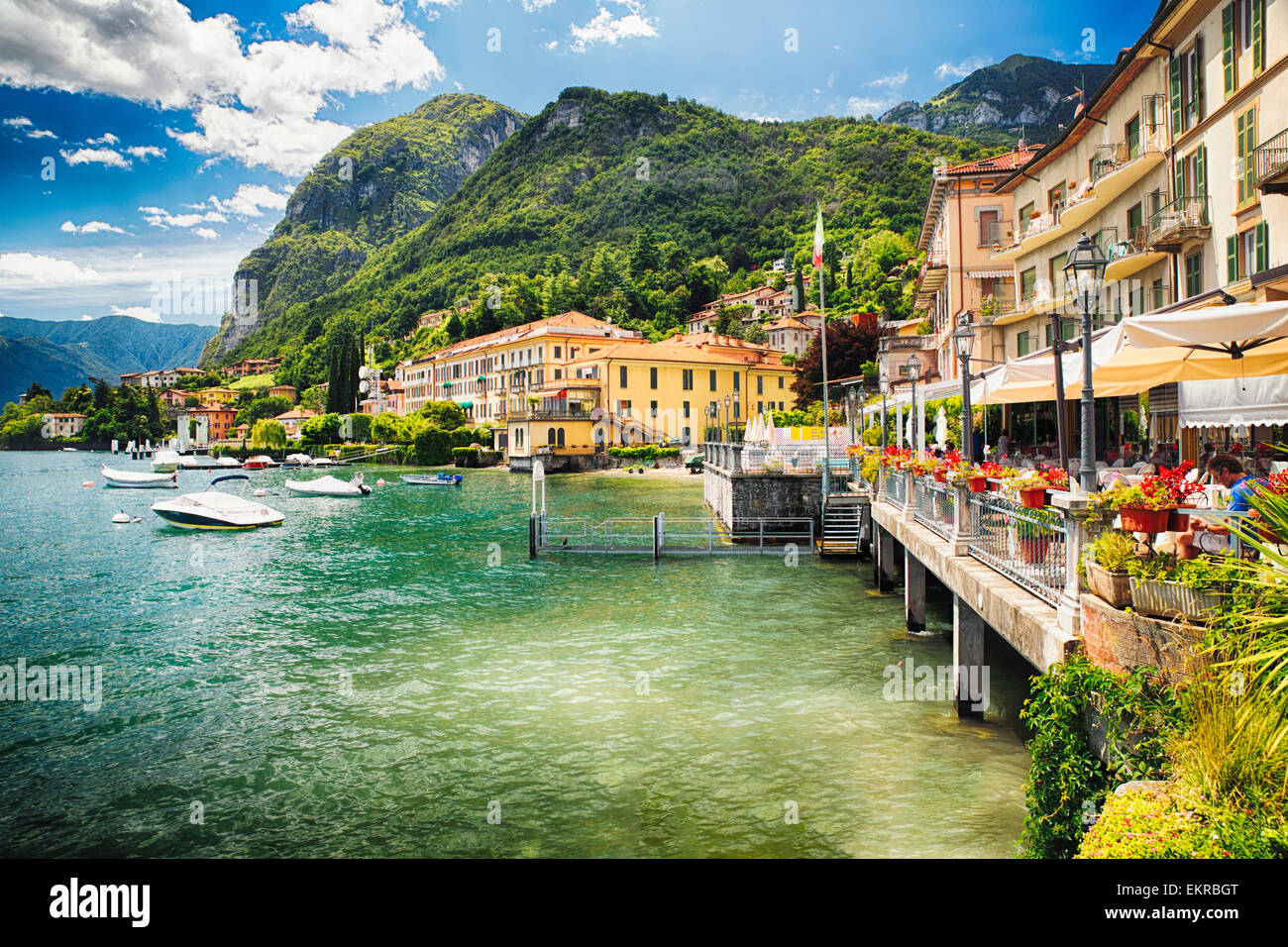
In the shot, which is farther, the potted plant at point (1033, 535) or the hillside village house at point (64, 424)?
the hillside village house at point (64, 424)

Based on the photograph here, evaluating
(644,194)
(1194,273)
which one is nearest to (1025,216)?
(1194,273)

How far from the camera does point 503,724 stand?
1263 centimetres

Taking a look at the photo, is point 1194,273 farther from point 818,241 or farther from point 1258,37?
point 818,241

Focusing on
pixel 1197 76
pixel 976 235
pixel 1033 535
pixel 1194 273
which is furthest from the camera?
pixel 976 235

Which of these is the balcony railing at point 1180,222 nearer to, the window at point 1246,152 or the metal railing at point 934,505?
the window at point 1246,152

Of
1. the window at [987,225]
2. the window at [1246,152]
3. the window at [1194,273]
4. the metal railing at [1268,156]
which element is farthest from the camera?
the window at [987,225]

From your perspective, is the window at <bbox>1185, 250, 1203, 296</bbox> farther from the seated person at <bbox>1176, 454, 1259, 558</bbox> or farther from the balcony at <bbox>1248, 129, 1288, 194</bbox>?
the seated person at <bbox>1176, 454, 1259, 558</bbox>

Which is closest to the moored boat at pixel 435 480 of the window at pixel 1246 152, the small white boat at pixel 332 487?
the small white boat at pixel 332 487

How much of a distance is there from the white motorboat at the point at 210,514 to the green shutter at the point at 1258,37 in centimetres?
4287

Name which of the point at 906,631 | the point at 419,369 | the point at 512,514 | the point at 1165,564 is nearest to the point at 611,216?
the point at 419,369

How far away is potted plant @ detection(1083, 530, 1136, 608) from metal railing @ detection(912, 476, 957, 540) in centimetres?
606

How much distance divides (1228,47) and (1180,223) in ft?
12.9

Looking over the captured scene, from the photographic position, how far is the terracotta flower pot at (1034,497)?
9.28 m

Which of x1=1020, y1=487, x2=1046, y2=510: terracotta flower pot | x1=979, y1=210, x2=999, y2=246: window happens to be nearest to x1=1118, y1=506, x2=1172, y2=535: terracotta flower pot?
x1=1020, y1=487, x2=1046, y2=510: terracotta flower pot
